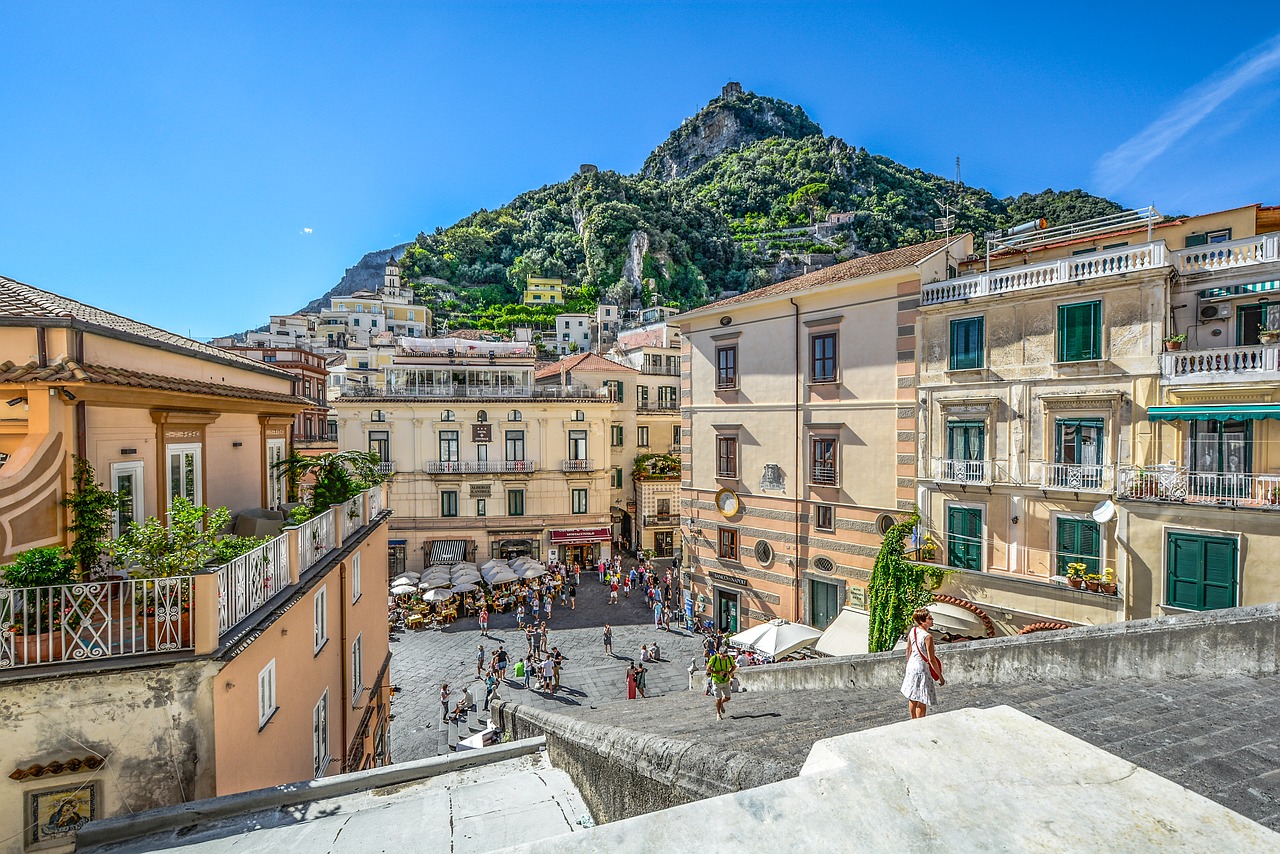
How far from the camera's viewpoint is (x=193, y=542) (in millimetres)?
7145

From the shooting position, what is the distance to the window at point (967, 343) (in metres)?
17.2

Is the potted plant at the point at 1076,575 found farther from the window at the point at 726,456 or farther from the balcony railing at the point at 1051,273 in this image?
the window at the point at 726,456

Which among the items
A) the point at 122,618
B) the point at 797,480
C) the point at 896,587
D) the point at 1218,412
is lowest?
the point at 896,587

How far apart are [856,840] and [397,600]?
29.6 m

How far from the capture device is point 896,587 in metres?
17.6

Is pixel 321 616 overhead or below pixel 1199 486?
below

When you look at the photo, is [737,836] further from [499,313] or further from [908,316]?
[499,313]

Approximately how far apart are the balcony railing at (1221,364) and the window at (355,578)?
19205 mm

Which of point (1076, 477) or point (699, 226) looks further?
point (699, 226)

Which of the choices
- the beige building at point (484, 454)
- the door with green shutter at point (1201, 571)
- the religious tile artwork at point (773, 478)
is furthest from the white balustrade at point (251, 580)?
the beige building at point (484, 454)

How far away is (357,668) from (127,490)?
6496 mm

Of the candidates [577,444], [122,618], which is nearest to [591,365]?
[577,444]

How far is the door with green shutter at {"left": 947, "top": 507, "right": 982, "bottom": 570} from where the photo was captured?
17266mm

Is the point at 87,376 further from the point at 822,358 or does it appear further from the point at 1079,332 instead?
the point at 1079,332
